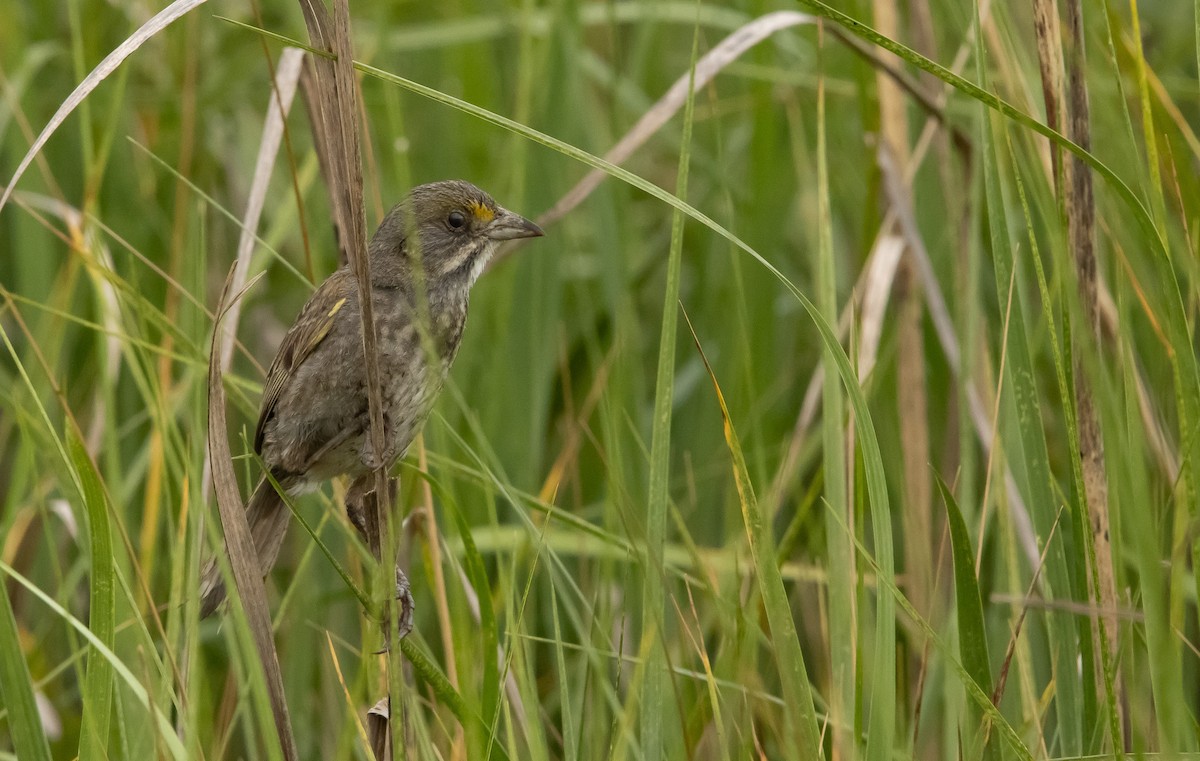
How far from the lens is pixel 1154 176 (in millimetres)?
2117

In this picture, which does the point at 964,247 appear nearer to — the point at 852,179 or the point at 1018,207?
the point at 1018,207

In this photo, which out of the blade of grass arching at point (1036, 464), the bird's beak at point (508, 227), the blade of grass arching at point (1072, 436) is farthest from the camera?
the bird's beak at point (508, 227)

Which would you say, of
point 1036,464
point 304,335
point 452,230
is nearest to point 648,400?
point 452,230

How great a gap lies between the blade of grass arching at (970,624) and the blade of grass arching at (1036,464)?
0.53 feet

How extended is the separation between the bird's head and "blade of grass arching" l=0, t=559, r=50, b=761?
1.33 meters

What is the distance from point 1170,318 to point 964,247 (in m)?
1.72

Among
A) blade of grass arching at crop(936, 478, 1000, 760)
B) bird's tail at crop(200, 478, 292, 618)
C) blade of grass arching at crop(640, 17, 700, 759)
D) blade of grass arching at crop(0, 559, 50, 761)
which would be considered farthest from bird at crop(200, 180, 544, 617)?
blade of grass arching at crop(936, 478, 1000, 760)

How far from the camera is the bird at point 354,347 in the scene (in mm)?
2943

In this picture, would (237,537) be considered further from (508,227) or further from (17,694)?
(508,227)

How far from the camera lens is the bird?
2.94 m

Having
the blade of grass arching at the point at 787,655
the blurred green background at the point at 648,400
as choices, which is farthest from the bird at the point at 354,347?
the blade of grass arching at the point at 787,655

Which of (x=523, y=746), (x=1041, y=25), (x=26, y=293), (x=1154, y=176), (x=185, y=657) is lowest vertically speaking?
(x=523, y=746)

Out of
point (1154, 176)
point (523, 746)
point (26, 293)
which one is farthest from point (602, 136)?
point (1154, 176)

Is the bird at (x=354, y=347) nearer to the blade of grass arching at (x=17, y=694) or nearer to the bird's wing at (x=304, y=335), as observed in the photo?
the bird's wing at (x=304, y=335)
